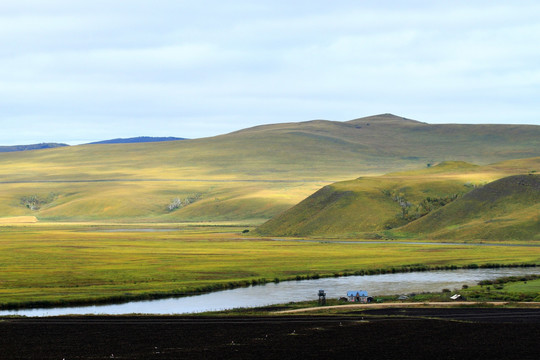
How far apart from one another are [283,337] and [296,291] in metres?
31.9

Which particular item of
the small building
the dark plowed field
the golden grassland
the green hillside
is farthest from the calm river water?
the green hillside

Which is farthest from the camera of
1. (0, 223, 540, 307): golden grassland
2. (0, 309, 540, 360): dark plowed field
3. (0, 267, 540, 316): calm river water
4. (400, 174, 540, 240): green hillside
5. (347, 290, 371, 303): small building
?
(400, 174, 540, 240): green hillside

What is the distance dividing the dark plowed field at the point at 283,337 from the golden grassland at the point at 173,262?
19.4 m

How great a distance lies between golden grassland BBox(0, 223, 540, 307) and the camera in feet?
261

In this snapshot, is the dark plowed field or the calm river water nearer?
the dark plowed field

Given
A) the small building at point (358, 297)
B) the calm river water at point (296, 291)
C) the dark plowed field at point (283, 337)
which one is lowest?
the calm river water at point (296, 291)

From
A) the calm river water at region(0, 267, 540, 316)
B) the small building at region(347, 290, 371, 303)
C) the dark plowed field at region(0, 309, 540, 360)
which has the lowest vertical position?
the calm river water at region(0, 267, 540, 316)

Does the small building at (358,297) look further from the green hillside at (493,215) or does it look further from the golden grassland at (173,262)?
the green hillside at (493,215)

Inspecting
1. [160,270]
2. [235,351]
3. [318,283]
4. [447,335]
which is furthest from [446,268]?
[235,351]

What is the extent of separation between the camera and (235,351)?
44.2 meters

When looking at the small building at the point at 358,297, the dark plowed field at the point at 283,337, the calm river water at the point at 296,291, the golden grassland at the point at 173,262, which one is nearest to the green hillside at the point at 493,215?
the golden grassland at the point at 173,262

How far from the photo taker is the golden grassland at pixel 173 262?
79438mm

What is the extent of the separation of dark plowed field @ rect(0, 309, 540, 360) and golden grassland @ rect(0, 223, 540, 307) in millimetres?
19395

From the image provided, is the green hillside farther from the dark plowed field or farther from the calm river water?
the dark plowed field
